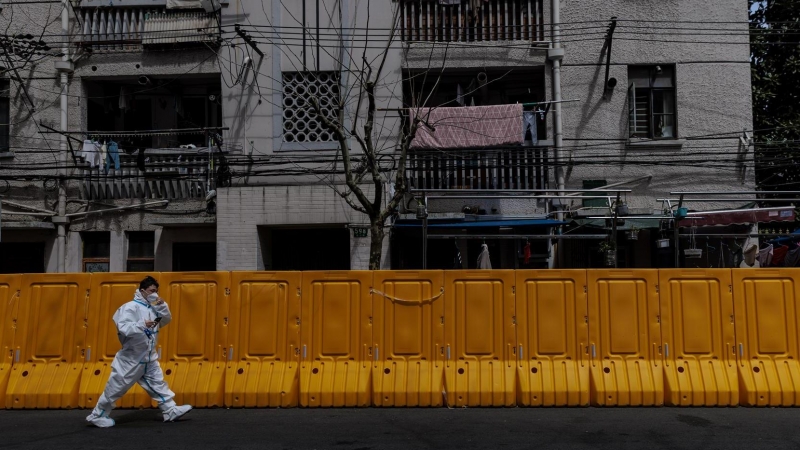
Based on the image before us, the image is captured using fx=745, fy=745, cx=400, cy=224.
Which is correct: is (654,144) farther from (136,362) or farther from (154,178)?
(136,362)

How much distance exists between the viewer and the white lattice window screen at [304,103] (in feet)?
52.4

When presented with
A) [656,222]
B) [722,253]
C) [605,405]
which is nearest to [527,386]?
[605,405]

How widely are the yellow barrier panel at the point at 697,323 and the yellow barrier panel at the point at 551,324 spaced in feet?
3.54

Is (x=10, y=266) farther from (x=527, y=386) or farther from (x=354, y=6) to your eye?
(x=527, y=386)

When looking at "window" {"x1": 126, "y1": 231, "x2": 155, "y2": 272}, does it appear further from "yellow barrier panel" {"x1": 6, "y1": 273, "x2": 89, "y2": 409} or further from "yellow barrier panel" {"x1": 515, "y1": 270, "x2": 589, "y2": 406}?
"yellow barrier panel" {"x1": 515, "y1": 270, "x2": 589, "y2": 406}

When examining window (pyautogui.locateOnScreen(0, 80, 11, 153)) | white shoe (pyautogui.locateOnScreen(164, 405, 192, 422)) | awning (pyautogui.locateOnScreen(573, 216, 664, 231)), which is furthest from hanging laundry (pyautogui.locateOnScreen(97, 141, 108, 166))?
awning (pyautogui.locateOnScreen(573, 216, 664, 231))

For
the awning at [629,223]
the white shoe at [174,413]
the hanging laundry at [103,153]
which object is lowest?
the white shoe at [174,413]

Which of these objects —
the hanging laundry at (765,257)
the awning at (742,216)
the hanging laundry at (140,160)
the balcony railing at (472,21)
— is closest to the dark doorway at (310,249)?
the hanging laundry at (140,160)

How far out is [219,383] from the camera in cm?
958

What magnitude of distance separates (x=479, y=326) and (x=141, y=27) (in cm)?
1094

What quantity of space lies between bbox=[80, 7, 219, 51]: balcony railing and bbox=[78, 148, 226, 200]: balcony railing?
2.40 metres

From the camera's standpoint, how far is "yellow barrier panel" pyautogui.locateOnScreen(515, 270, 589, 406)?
31.7 ft

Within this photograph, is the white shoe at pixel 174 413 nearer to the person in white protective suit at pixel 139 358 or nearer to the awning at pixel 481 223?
the person in white protective suit at pixel 139 358

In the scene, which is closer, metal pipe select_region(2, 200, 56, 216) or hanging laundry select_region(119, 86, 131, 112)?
metal pipe select_region(2, 200, 56, 216)
